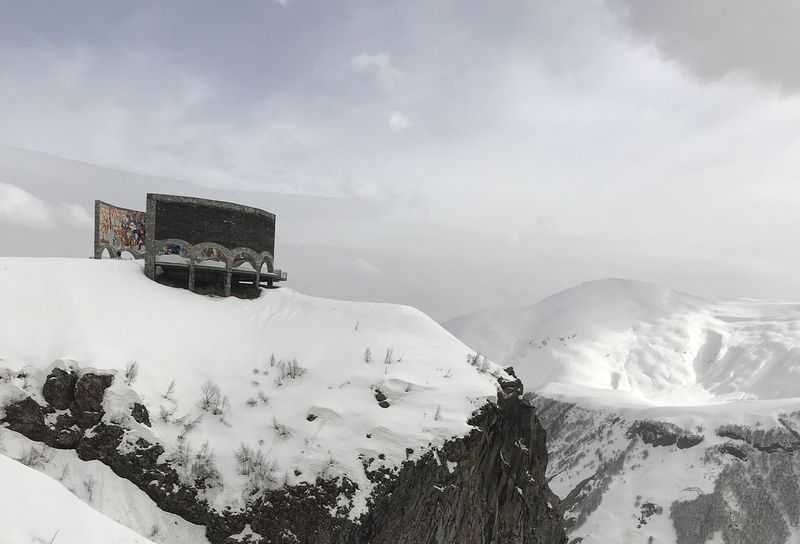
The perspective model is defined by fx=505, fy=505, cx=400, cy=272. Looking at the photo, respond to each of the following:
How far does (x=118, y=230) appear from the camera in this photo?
30.7m

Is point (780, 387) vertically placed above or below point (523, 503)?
below

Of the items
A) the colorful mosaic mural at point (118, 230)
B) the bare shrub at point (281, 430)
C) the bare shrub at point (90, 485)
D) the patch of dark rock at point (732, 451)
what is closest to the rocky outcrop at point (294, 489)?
the bare shrub at point (90, 485)

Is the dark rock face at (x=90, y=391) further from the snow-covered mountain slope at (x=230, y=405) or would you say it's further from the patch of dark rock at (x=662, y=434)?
the patch of dark rock at (x=662, y=434)

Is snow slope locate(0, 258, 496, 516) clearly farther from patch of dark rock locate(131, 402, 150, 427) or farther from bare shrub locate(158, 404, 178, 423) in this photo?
patch of dark rock locate(131, 402, 150, 427)

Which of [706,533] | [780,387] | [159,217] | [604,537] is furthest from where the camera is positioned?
[780,387]

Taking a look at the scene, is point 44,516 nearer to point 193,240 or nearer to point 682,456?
point 193,240

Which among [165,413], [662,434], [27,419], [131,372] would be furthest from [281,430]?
[662,434]

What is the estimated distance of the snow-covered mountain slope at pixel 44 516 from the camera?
6413 mm

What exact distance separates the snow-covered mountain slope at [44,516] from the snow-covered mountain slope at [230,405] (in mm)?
10077

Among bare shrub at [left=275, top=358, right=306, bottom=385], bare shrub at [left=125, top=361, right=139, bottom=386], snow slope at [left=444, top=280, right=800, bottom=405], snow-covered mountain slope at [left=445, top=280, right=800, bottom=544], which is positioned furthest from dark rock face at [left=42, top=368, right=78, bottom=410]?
snow slope at [left=444, top=280, right=800, bottom=405]

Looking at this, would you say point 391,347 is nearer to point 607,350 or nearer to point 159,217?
point 159,217

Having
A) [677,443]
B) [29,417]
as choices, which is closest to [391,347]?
[29,417]

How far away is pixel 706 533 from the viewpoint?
265 ft

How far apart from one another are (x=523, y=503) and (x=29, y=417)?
20.0 meters
